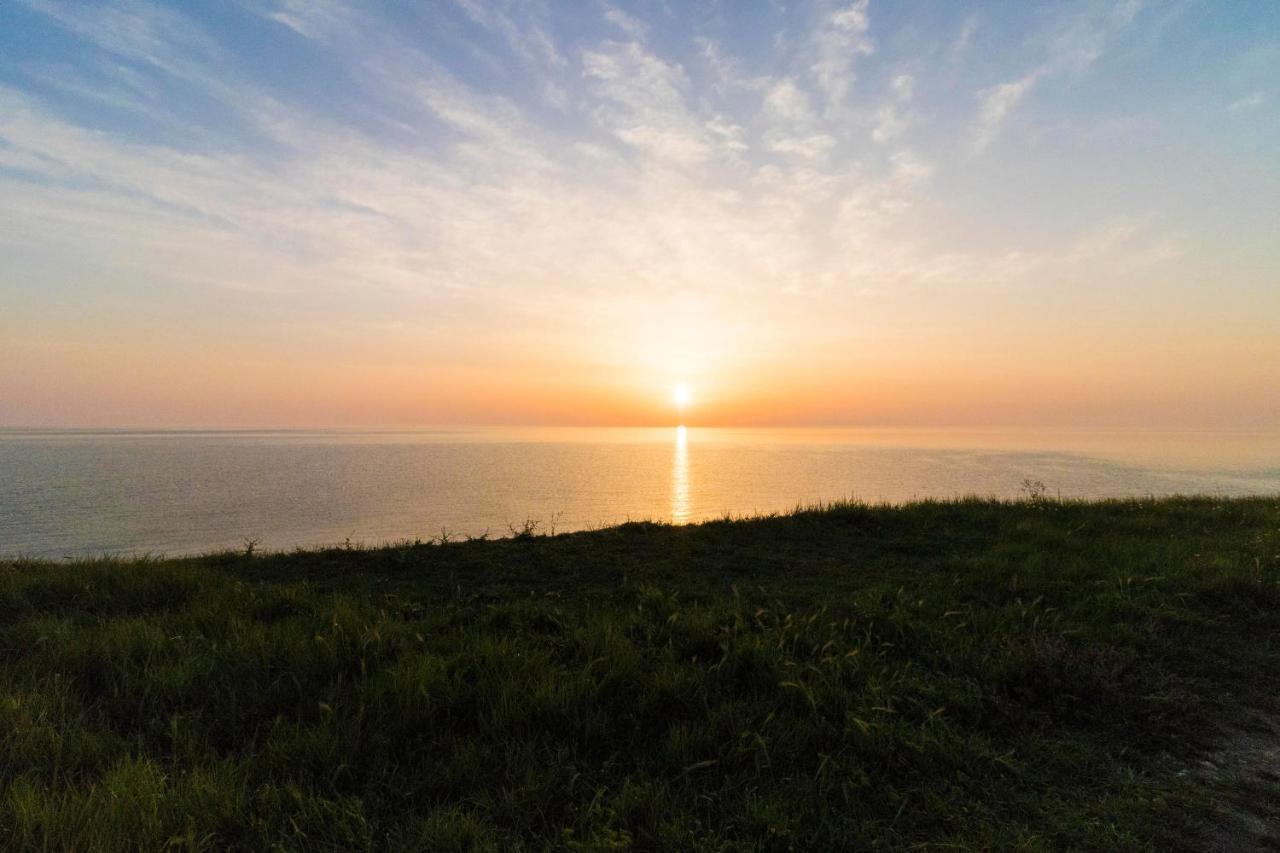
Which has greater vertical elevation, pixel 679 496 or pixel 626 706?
pixel 626 706

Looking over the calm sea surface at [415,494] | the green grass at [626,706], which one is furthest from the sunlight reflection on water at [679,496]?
the green grass at [626,706]

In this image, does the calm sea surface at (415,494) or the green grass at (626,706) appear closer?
the green grass at (626,706)

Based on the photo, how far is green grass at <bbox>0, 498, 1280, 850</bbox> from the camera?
11.4 ft

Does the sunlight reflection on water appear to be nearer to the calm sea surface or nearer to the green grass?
the calm sea surface

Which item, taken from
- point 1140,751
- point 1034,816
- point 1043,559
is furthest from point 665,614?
point 1043,559

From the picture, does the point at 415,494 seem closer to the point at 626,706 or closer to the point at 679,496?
the point at 679,496

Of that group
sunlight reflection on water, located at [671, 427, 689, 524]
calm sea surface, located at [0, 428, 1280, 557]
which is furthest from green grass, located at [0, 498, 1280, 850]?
calm sea surface, located at [0, 428, 1280, 557]

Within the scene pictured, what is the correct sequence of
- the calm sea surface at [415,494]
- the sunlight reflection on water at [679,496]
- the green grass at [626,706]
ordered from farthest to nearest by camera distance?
the sunlight reflection on water at [679,496] → the calm sea surface at [415,494] → the green grass at [626,706]

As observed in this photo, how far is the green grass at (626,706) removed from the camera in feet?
11.4

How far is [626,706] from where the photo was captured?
4715 mm

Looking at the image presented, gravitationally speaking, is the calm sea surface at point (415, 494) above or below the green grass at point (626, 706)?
below

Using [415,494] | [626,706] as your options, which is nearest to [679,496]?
[415,494]

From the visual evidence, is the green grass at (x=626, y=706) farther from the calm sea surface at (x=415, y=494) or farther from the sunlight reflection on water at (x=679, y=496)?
the calm sea surface at (x=415, y=494)

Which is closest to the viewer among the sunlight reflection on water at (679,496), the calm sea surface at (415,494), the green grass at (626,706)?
the green grass at (626,706)
